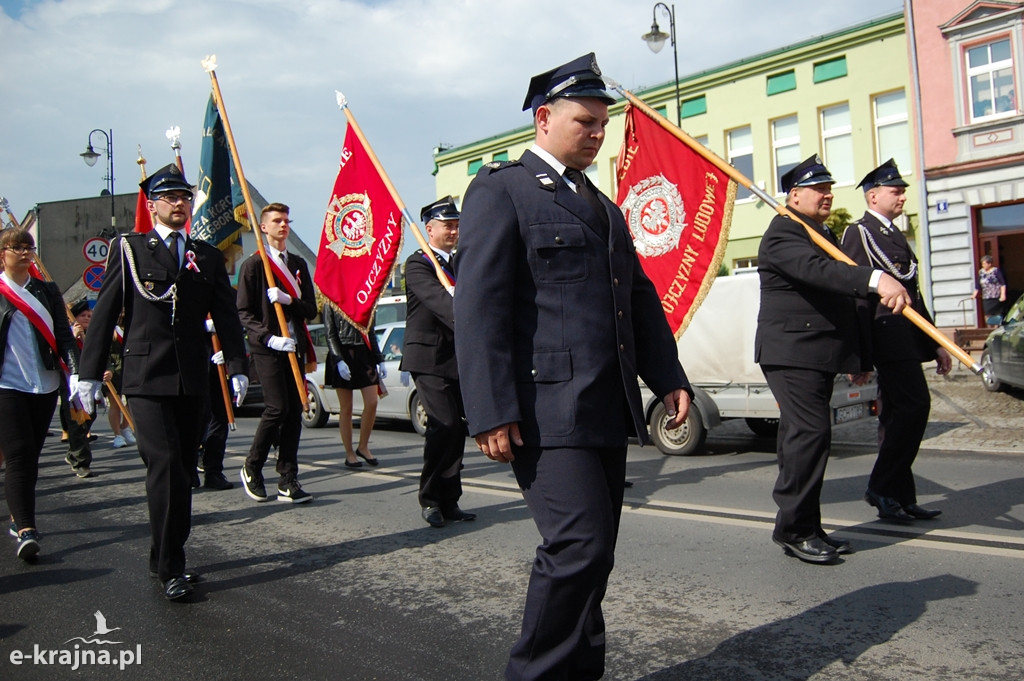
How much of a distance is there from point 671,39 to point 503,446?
20.6 meters

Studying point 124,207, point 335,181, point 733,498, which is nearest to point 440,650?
point 733,498

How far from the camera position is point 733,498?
650 centimetres

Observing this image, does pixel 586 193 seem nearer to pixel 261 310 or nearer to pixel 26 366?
pixel 26 366

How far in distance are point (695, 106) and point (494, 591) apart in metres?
24.1

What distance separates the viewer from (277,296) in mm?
6855

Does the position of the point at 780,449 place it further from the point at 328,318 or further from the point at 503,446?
the point at 328,318

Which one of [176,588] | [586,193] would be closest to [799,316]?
[586,193]

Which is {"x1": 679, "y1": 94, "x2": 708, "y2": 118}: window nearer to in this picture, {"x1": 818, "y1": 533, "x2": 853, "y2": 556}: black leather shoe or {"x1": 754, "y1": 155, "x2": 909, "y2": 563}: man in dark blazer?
{"x1": 754, "y1": 155, "x2": 909, "y2": 563}: man in dark blazer

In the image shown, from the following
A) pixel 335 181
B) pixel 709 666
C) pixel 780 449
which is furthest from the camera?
pixel 335 181

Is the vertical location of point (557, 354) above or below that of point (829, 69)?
below

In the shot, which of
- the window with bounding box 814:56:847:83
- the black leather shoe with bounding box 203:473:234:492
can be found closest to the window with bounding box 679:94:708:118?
the window with bounding box 814:56:847:83

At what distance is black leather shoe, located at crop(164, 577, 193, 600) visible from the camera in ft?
14.0

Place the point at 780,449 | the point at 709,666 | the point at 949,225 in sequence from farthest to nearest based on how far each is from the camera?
the point at 949,225 → the point at 780,449 → the point at 709,666

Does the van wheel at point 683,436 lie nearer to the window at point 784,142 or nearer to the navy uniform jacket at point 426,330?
the navy uniform jacket at point 426,330
